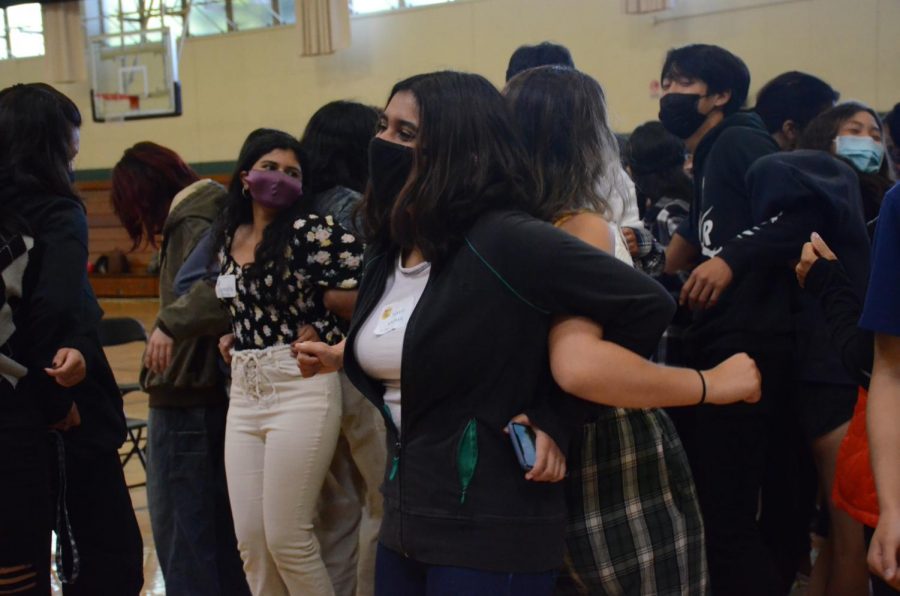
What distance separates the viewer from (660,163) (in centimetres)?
355

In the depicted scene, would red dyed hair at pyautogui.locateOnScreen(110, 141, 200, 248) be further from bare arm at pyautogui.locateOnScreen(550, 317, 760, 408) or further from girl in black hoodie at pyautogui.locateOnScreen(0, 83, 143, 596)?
bare arm at pyautogui.locateOnScreen(550, 317, 760, 408)

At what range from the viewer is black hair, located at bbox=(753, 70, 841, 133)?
9.73 ft

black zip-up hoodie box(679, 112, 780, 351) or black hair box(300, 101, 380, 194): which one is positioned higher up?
black hair box(300, 101, 380, 194)

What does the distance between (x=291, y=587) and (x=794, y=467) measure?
1.52 meters

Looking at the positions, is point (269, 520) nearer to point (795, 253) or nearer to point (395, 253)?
point (395, 253)

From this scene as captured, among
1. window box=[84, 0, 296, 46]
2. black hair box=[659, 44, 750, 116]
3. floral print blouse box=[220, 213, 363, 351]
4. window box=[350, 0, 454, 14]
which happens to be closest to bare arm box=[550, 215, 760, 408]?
floral print blouse box=[220, 213, 363, 351]

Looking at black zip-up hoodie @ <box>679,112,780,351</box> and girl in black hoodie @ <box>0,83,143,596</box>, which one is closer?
girl in black hoodie @ <box>0,83,143,596</box>

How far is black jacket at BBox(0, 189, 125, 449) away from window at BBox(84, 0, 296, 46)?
427 inches

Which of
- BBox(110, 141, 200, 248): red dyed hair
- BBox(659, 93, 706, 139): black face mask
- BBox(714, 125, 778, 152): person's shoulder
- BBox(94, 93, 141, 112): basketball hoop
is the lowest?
BBox(110, 141, 200, 248): red dyed hair

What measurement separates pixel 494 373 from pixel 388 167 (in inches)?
16.3

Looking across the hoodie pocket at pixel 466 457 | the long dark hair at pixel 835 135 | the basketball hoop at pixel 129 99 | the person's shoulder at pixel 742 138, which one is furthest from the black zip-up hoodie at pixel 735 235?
the basketball hoop at pixel 129 99

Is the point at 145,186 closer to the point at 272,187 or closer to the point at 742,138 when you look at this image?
the point at 272,187

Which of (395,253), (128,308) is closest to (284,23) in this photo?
(128,308)

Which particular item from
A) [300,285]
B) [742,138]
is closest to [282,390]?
[300,285]
